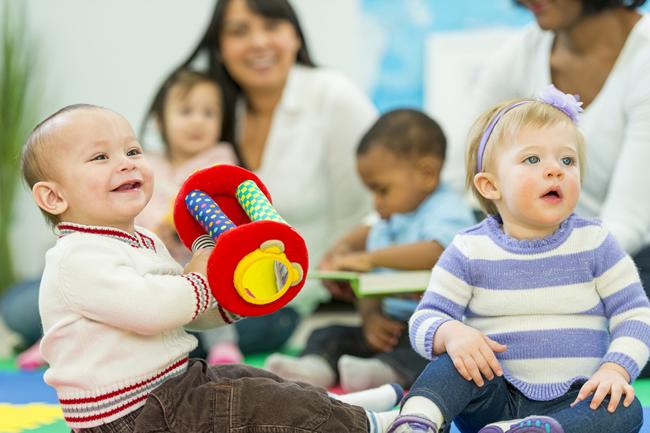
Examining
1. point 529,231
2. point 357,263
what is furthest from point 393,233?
point 529,231

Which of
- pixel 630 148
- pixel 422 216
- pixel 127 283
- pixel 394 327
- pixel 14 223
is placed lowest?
pixel 14 223

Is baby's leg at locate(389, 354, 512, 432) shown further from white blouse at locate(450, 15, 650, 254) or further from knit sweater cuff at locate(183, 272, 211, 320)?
white blouse at locate(450, 15, 650, 254)

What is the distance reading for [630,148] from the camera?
1.77 m

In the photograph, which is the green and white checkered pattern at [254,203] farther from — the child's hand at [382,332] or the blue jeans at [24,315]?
the blue jeans at [24,315]

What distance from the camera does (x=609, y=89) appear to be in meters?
1.83

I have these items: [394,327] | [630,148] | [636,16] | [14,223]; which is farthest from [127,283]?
[14,223]

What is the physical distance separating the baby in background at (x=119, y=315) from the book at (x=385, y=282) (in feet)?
1.65

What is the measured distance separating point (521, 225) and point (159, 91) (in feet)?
4.61

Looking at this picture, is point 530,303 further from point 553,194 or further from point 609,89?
point 609,89

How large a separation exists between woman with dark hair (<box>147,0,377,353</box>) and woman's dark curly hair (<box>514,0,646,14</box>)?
671 mm

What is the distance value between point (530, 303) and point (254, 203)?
1.22 ft

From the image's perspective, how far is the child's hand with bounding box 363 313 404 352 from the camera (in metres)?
1.85

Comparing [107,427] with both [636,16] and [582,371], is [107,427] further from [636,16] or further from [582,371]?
[636,16]

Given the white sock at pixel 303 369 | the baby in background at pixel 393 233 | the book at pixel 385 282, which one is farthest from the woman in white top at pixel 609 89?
the white sock at pixel 303 369
